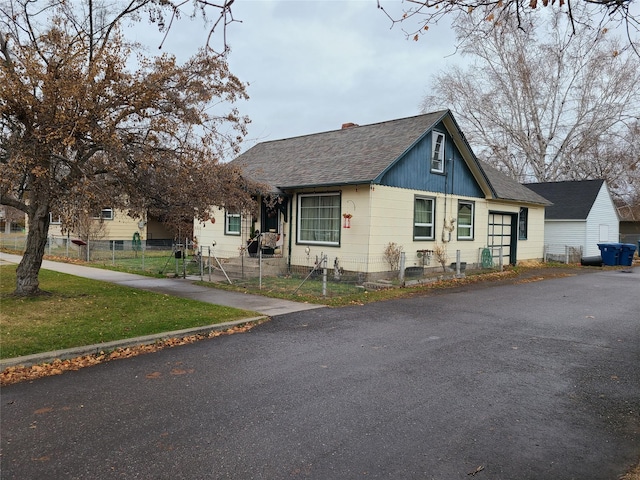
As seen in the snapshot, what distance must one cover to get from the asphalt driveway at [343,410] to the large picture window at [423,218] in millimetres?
8339

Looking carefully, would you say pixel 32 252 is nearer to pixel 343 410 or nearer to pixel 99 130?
pixel 99 130

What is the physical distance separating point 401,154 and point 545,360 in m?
9.39

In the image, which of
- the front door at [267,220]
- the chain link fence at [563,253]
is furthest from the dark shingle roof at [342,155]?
the chain link fence at [563,253]

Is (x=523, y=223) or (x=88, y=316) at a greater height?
(x=523, y=223)

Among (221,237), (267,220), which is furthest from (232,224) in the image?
(267,220)

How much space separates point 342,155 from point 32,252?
1044 cm

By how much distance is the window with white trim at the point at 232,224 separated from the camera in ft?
61.0

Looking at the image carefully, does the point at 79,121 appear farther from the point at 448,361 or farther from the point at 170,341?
the point at 448,361

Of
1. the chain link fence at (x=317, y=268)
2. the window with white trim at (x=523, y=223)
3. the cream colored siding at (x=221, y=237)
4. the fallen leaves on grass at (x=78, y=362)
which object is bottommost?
the fallen leaves on grass at (x=78, y=362)

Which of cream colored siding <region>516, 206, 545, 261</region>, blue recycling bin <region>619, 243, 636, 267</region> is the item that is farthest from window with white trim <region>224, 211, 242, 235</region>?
blue recycling bin <region>619, 243, 636, 267</region>

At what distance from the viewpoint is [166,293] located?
11.8 metres

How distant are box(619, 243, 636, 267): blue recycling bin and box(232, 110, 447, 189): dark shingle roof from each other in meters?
14.1

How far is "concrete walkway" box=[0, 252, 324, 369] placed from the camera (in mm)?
6332

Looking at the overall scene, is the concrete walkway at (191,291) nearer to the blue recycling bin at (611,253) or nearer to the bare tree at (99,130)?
the bare tree at (99,130)
